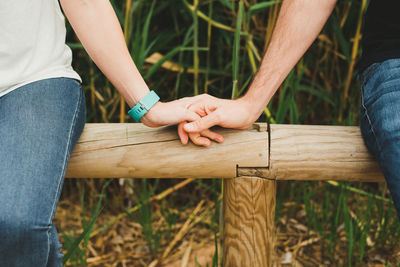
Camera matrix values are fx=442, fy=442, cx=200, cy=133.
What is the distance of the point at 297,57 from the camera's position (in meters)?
0.96

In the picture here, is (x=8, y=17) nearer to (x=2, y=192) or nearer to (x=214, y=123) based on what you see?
(x=2, y=192)

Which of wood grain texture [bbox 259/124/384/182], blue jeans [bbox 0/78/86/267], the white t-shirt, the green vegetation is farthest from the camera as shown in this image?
the green vegetation

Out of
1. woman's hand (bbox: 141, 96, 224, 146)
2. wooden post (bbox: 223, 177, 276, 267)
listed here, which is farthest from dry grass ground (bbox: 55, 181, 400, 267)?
woman's hand (bbox: 141, 96, 224, 146)

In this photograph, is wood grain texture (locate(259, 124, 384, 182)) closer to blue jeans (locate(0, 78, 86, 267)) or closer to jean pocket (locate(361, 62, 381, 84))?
jean pocket (locate(361, 62, 381, 84))

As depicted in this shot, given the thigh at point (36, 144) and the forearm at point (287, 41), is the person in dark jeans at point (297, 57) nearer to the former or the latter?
the forearm at point (287, 41)

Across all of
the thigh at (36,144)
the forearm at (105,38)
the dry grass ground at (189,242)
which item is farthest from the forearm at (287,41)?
the dry grass ground at (189,242)

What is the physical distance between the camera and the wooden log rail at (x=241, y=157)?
966 mm

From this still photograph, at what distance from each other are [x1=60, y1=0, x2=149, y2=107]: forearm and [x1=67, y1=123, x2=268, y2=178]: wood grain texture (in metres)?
0.11

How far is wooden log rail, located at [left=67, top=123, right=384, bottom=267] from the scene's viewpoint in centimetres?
97

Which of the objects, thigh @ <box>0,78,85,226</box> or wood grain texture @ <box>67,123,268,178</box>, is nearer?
thigh @ <box>0,78,85,226</box>

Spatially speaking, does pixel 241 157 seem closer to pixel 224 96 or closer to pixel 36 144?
pixel 36 144

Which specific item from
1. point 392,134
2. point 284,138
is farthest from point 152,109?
point 392,134

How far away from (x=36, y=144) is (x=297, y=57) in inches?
22.2

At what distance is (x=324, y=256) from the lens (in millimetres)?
1438
